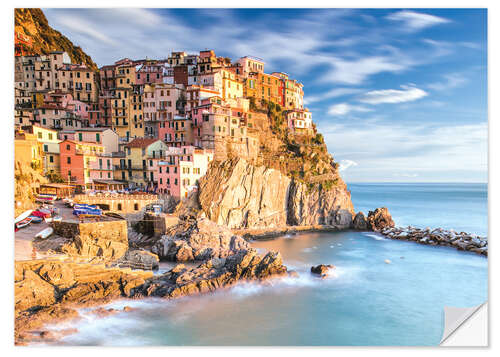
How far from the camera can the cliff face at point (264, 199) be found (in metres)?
13.2

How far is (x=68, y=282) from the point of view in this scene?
646 centimetres

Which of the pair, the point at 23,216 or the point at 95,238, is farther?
the point at 95,238

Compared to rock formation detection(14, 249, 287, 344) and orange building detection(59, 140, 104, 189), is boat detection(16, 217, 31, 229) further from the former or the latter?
orange building detection(59, 140, 104, 189)

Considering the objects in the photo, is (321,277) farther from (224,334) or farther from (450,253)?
(450,253)

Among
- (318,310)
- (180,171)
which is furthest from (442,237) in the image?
(180,171)

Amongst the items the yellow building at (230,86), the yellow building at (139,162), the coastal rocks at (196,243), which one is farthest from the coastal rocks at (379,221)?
→ the yellow building at (139,162)

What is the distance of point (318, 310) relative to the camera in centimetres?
609

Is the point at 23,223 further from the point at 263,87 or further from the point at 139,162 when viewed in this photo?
the point at 263,87

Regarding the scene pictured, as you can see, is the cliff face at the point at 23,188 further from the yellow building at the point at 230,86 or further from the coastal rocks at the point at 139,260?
the yellow building at the point at 230,86

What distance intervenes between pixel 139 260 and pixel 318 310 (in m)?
5.03

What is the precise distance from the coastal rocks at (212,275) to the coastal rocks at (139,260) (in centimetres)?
86
